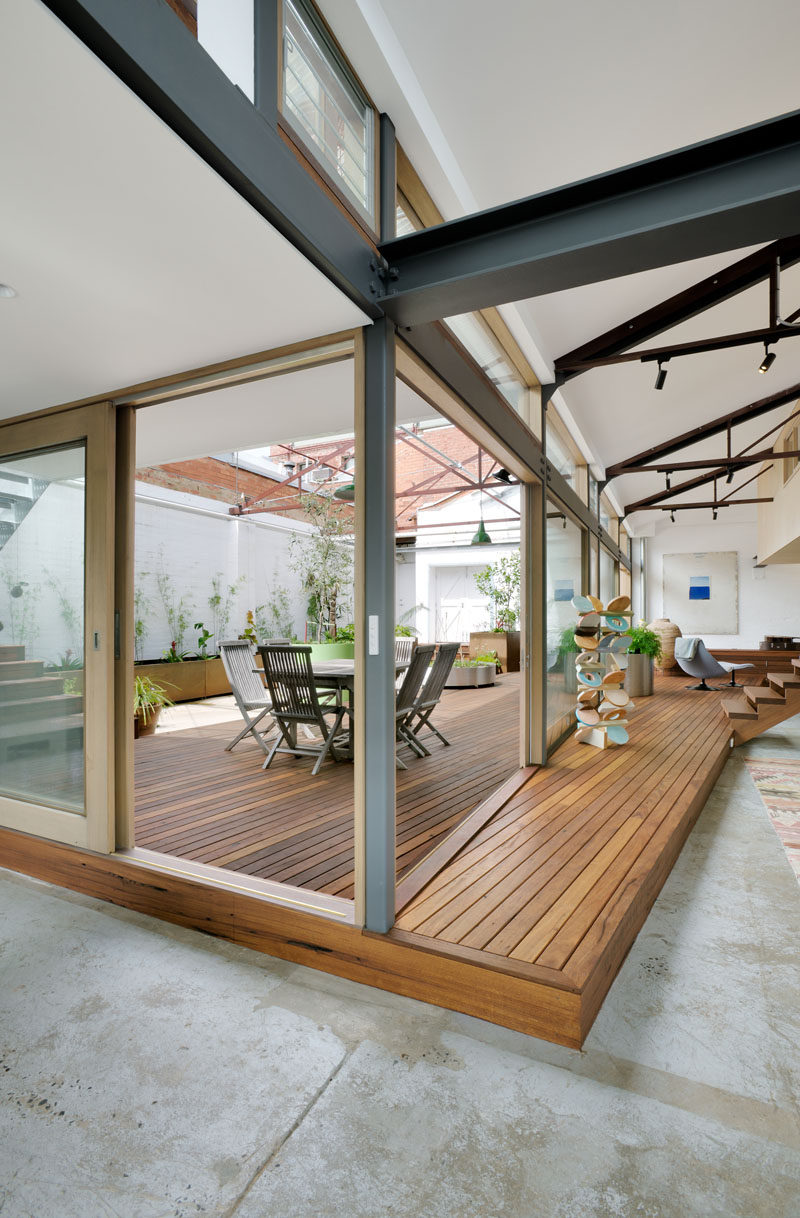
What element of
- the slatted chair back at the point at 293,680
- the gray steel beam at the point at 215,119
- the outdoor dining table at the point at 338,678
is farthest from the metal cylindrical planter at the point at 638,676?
the gray steel beam at the point at 215,119

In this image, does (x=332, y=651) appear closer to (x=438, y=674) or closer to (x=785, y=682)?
(x=438, y=674)

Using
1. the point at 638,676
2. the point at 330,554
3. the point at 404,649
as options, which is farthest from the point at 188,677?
the point at 638,676

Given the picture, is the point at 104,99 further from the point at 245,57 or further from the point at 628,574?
the point at 628,574

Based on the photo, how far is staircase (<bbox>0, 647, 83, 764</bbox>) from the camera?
3068mm

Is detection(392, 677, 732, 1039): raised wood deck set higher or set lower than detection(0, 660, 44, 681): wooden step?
lower

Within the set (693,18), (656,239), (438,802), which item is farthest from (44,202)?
(438,802)

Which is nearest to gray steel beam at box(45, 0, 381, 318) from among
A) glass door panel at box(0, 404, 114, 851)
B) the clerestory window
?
the clerestory window

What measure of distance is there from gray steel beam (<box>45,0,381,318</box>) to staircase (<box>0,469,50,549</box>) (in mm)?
2072

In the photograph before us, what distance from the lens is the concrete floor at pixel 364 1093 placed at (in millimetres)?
1396

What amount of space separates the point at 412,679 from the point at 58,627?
94.0 inches

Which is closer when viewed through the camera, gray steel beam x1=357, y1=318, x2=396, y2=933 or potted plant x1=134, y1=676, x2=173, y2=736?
gray steel beam x1=357, y1=318, x2=396, y2=933

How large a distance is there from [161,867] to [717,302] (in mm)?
4877

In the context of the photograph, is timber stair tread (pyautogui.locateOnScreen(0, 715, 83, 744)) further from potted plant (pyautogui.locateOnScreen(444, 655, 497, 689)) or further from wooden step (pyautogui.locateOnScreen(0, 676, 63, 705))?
potted plant (pyautogui.locateOnScreen(444, 655, 497, 689))

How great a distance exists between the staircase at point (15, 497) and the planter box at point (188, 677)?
14.5 ft
